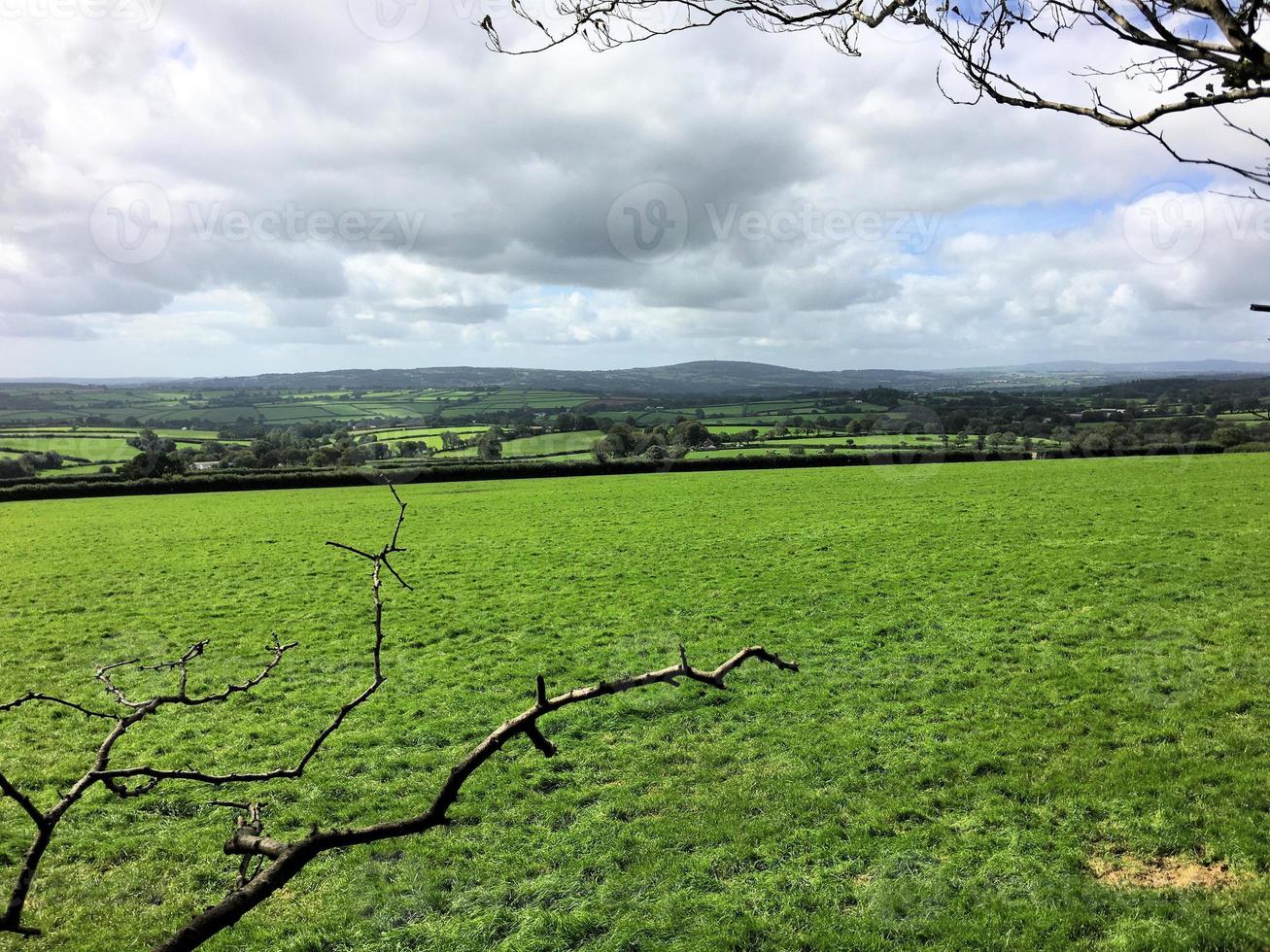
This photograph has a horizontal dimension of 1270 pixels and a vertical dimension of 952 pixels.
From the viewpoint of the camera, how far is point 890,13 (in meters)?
2.86

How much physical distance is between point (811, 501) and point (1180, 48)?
28.1 meters

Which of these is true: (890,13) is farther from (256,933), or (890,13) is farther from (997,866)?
(256,933)

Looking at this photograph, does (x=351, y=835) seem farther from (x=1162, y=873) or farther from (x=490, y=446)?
(x=490, y=446)

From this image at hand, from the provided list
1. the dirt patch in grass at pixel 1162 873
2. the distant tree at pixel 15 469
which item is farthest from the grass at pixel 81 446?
the dirt patch in grass at pixel 1162 873

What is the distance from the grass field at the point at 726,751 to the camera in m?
5.14

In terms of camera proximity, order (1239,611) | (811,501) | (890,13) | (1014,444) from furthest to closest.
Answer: (1014,444), (811,501), (1239,611), (890,13)

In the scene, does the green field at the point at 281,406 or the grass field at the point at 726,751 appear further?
the green field at the point at 281,406

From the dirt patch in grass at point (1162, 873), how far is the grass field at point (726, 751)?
76mm

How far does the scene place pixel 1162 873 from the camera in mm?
5309

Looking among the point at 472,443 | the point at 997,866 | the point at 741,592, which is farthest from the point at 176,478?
the point at 997,866

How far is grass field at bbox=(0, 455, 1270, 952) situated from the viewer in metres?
5.14

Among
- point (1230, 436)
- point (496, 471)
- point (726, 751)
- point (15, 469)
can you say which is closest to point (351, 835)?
point (726, 751)

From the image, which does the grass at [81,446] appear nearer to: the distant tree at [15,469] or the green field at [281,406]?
the distant tree at [15,469]

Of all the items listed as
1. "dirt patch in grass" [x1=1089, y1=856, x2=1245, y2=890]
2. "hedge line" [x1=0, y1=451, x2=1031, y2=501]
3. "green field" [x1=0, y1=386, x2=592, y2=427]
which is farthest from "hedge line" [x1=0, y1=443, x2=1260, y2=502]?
"dirt patch in grass" [x1=1089, y1=856, x2=1245, y2=890]
